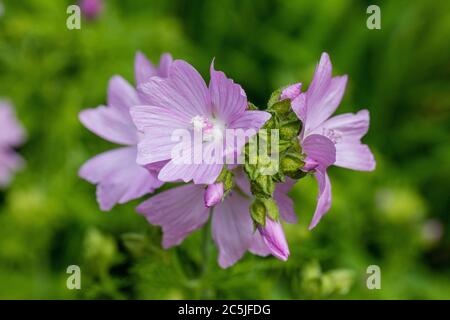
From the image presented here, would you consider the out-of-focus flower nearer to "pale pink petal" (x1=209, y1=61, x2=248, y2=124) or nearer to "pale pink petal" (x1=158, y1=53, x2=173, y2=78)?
"pale pink petal" (x1=158, y1=53, x2=173, y2=78)

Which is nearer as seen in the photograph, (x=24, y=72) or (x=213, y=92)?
(x=213, y=92)

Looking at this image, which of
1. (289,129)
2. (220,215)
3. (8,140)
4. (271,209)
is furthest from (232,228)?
(8,140)

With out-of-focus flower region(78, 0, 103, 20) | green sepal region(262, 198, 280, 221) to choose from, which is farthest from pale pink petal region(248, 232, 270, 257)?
out-of-focus flower region(78, 0, 103, 20)

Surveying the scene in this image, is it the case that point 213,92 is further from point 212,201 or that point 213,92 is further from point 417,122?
point 417,122

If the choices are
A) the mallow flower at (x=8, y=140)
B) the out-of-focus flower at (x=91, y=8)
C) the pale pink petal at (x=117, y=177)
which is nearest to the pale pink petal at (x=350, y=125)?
the pale pink petal at (x=117, y=177)

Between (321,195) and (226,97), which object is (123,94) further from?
(321,195)
